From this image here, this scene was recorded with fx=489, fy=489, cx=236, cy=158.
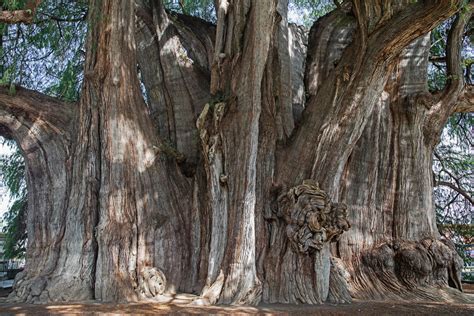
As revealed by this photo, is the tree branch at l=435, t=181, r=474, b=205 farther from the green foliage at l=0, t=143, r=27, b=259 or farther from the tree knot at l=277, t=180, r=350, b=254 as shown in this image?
the green foliage at l=0, t=143, r=27, b=259

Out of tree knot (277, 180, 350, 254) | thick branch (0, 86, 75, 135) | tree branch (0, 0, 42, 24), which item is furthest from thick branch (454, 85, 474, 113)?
tree branch (0, 0, 42, 24)

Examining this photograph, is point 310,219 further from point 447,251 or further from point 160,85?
point 160,85

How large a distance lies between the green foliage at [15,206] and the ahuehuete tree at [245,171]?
316cm

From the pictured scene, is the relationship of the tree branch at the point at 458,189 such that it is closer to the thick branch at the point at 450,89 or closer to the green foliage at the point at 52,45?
the thick branch at the point at 450,89

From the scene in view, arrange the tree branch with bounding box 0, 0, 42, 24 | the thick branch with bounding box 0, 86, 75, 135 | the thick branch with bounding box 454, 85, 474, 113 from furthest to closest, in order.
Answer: the thick branch with bounding box 454, 85, 474, 113, the thick branch with bounding box 0, 86, 75, 135, the tree branch with bounding box 0, 0, 42, 24

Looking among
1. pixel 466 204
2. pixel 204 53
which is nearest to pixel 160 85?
pixel 204 53

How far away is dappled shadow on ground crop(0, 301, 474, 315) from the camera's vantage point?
4473 millimetres

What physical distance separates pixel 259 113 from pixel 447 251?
2.98m

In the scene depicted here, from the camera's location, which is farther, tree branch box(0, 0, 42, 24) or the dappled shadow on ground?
tree branch box(0, 0, 42, 24)

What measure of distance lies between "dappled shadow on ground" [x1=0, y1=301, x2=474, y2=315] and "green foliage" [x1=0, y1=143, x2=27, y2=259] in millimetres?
4334

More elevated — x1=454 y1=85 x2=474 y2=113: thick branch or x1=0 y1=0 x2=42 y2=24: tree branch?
x1=0 y1=0 x2=42 y2=24: tree branch

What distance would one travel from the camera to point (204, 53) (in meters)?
7.66

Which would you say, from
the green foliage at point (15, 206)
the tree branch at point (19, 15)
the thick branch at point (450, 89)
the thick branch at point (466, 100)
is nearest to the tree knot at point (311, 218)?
the thick branch at point (450, 89)

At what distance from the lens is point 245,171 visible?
5.50 metres
